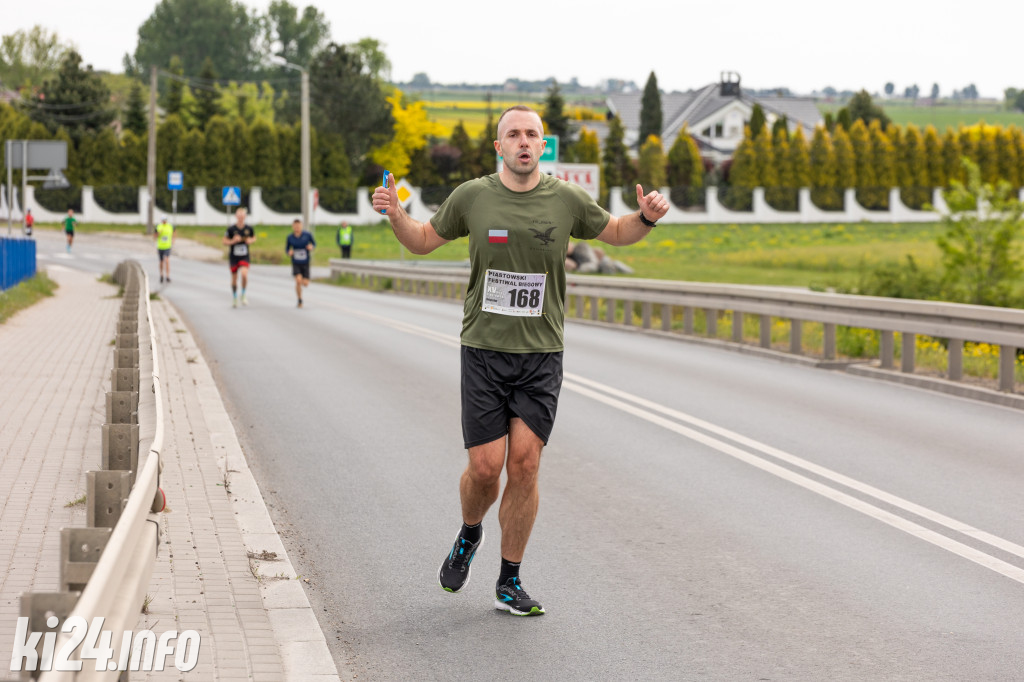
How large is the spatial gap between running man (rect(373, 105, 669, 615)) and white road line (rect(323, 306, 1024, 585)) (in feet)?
7.73

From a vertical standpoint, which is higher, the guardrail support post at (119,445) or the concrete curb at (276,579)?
the guardrail support post at (119,445)

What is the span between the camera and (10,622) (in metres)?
4.92

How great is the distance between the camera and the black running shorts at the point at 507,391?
18.2 feet

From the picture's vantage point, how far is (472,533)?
5.85 meters

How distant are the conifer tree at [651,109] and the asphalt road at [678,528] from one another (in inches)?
4203

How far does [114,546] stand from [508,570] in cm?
248

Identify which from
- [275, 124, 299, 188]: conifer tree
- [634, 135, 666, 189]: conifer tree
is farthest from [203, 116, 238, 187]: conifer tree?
[634, 135, 666, 189]: conifer tree

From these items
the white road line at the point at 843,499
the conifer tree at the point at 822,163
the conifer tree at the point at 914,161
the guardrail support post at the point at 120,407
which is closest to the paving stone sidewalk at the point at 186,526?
the guardrail support post at the point at 120,407

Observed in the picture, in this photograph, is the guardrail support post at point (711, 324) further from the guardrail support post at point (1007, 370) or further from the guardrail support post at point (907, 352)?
the guardrail support post at point (1007, 370)

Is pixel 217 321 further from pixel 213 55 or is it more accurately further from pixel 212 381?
pixel 213 55

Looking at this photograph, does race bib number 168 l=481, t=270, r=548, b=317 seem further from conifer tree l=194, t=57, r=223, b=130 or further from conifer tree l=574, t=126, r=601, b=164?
conifer tree l=194, t=57, r=223, b=130

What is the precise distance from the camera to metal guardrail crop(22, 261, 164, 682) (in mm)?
3016

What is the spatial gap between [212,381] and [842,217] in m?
75.0

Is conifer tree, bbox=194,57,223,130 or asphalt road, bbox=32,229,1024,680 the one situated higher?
conifer tree, bbox=194,57,223,130
